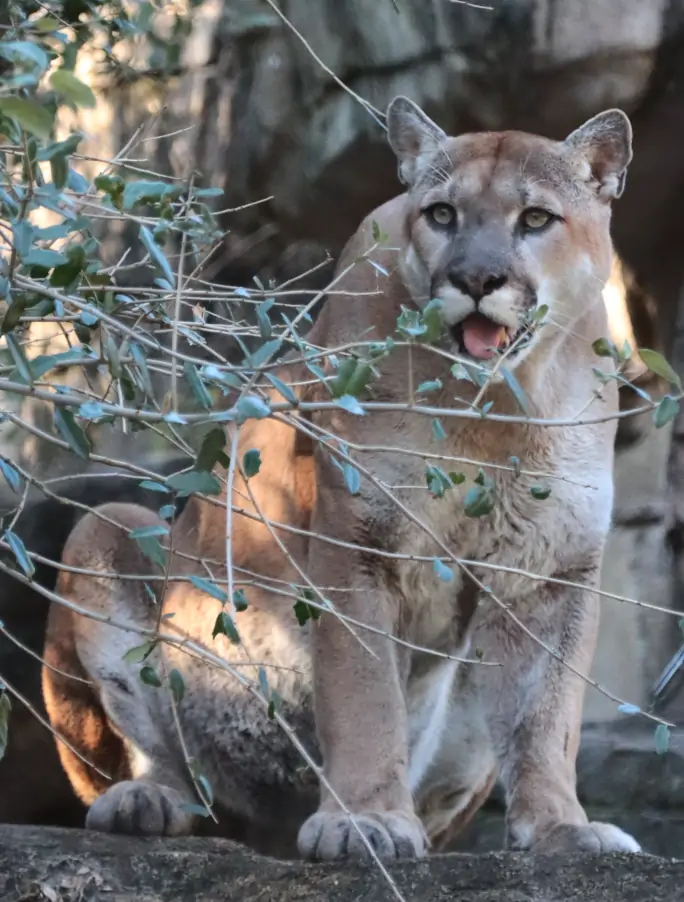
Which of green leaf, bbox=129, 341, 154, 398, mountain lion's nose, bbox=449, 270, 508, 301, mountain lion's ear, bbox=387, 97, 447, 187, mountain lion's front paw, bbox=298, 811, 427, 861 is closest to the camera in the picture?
green leaf, bbox=129, 341, 154, 398

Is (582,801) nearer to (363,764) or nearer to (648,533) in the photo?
(648,533)

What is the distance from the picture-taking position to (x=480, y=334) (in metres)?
2.61

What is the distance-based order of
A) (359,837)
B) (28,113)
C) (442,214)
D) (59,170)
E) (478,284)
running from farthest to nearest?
(442,214) → (478,284) → (359,837) → (59,170) → (28,113)

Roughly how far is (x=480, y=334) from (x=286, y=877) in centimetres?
107

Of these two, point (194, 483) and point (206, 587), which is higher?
point (194, 483)

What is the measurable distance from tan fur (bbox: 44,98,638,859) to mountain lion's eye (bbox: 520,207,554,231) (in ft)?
0.06

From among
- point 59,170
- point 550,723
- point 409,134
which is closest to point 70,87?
point 59,170

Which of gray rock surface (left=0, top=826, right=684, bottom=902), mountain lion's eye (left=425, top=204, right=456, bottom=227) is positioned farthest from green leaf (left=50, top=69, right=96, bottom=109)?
mountain lion's eye (left=425, top=204, right=456, bottom=227)

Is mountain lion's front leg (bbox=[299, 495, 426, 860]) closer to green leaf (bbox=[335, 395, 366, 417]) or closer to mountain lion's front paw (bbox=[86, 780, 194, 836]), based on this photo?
mountain lion's front paw (bbox=[86, 780, 194, 836])

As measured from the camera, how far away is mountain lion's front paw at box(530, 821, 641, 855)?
2.48 m

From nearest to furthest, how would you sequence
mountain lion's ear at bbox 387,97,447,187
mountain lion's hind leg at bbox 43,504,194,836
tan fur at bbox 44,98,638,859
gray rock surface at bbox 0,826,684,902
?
gray rock surface at bbox 0,826,684,902 < tan fur at bbox 44,98,638,859 < mountain lion's ear at bbox 387,97,447,187 < mountain lion's hind leg at bbox 43,504,194,836

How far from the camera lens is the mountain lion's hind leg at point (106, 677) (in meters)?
3.19

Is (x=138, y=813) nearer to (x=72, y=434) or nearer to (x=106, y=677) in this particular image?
(x=106, y=677)

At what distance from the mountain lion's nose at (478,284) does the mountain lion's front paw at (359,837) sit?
1.00m
